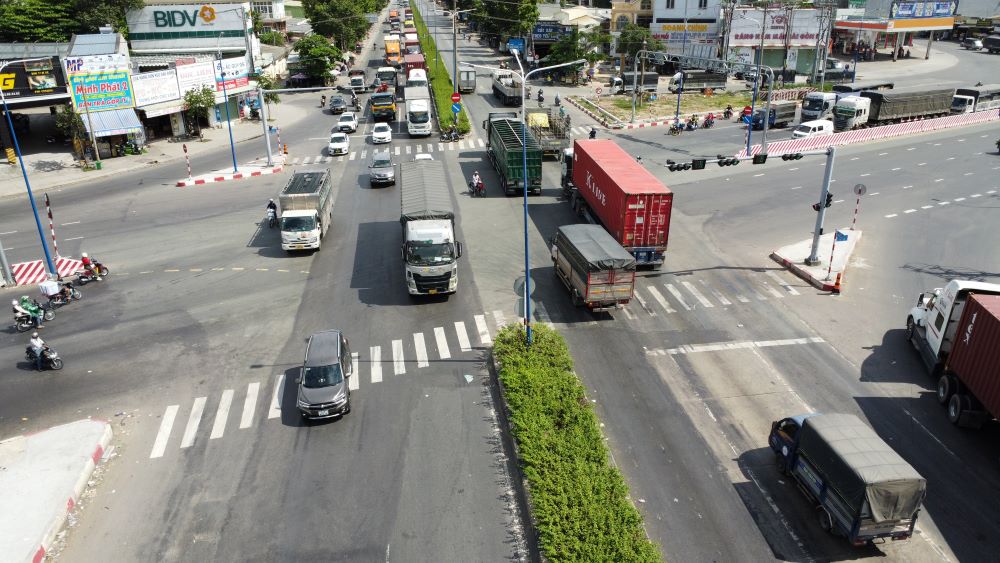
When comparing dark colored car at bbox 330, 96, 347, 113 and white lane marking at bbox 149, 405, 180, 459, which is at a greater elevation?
dark colored car at bbox 330, 96, 347, 113

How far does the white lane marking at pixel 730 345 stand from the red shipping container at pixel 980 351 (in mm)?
5129

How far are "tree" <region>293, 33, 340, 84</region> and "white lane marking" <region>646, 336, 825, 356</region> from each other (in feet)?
240

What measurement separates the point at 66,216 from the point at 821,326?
42181mm

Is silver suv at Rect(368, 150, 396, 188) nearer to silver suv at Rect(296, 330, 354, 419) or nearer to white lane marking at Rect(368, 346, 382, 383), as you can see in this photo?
white lane marking at Rect(368, 346, 382, 383)

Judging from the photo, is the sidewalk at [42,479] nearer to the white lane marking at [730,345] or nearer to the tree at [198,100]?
the white lane marking at [730,345]

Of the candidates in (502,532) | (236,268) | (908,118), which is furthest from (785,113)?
(502,532)

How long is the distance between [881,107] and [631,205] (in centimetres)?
4337

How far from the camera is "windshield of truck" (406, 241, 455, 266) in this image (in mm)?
27312

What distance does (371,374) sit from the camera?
22969 millimetres

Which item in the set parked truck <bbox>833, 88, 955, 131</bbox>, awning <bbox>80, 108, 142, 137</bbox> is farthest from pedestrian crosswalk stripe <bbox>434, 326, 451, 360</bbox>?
parked truck <bbox>833, 88, 955, 131</bbox>

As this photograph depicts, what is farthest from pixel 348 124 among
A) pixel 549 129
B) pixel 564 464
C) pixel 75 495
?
pixel 564 464

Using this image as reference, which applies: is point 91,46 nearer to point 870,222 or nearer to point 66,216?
point 66,216

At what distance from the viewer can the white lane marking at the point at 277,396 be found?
2091 cm

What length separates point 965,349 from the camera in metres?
19.3
